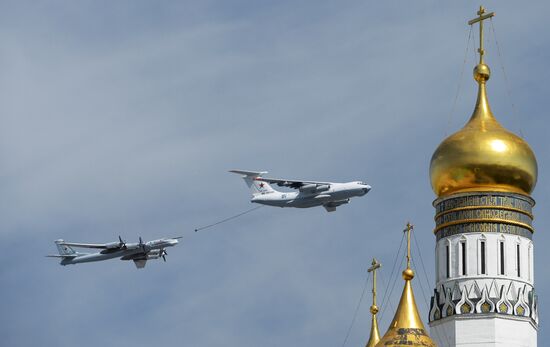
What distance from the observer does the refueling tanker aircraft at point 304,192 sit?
6531cm

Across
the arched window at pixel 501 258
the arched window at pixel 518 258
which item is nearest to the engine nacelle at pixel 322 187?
the arched window at pixel 501 258

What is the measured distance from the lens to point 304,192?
66062mm

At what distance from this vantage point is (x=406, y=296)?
59469 mm

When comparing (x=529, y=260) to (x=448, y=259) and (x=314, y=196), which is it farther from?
(x=314, y=196)

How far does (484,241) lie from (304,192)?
7.49m

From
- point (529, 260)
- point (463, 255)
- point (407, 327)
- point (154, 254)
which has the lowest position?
point (407, 327)

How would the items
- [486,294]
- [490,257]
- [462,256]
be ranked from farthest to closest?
[462,256], [490,257], [486,294]

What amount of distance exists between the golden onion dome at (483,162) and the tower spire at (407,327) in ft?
9.81

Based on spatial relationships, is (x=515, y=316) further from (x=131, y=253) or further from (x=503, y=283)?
(x=131, y=253)

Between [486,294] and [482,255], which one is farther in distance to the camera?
[482,255]

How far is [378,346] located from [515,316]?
363cm

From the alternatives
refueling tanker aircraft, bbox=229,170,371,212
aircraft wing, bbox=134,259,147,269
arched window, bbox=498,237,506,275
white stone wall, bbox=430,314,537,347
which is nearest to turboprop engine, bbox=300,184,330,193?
refueling tanker aircraft, bbox=229,170,371,212

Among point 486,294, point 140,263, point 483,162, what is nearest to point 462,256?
point 486,294

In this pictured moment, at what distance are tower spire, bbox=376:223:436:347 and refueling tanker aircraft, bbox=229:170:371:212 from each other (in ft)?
19.2
